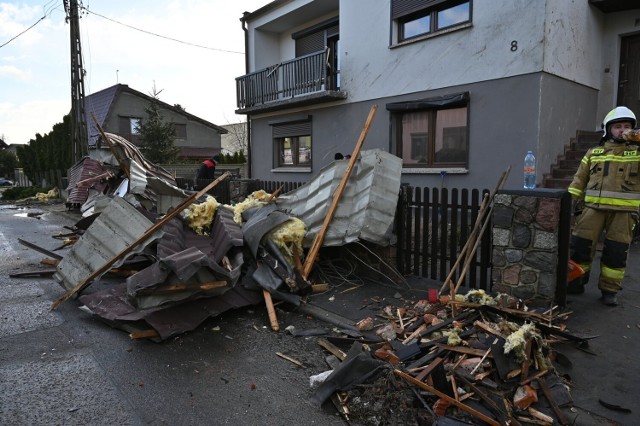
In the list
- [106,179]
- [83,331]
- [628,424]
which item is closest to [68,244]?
[106,179]

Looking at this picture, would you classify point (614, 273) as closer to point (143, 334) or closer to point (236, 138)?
point (143, 334)

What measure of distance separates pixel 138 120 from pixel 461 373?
3394 cm

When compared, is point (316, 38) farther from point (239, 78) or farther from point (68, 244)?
point (68, 244)

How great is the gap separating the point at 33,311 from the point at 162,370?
247 centimetres

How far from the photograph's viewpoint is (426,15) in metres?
10.2

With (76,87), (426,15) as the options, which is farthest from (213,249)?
(76,87)

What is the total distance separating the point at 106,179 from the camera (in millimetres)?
11883

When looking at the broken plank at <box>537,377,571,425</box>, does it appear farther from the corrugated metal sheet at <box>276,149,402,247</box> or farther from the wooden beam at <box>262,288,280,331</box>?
the corrugated metal sheet at <box>276,149,402,247</box>

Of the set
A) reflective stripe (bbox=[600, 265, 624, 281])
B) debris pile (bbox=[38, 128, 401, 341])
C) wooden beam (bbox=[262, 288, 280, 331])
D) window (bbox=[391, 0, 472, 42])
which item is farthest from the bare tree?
reflective stripe (bbox=[600, 265, 624, 281])

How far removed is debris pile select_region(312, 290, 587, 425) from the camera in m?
2.76

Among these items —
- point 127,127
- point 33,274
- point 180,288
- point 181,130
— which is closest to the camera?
point 180,288

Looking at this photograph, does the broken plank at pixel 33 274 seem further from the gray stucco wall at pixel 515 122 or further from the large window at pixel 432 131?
the large window at pixel 432 131

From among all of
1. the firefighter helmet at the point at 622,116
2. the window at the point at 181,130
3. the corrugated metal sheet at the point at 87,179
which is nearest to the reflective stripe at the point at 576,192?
the firefighter helmet at the point at 622,116

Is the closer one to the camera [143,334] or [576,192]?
[143,334]
